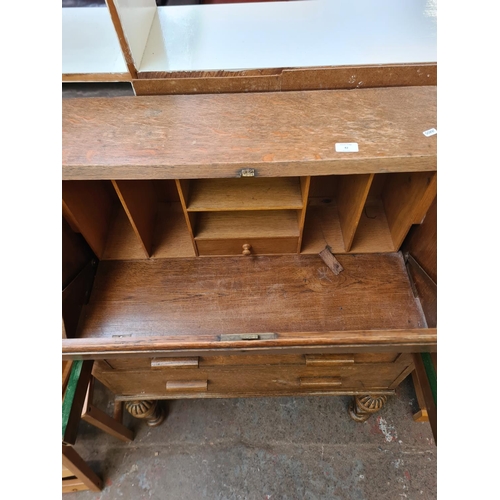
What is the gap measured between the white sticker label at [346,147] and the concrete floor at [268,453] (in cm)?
116

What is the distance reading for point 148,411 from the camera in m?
1.42

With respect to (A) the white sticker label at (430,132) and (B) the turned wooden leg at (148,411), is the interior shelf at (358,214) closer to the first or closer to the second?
(A) the white sticker label at (430,132)

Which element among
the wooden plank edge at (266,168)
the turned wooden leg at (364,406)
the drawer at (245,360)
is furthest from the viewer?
the turned wooden leg at (364,406)

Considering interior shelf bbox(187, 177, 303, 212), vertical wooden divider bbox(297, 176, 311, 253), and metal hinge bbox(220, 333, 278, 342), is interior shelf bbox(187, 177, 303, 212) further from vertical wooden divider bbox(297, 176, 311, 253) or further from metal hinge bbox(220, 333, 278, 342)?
metal hinge bbox(220, 333, 278, 342)

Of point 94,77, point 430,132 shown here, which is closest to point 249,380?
point 430,132

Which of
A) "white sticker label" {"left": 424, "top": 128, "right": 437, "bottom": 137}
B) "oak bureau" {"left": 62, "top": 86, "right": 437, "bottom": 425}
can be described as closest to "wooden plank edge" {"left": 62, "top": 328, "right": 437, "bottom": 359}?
"oak bureau" {"left": 62, "top": 86, "right": 437, "bottom": 425}

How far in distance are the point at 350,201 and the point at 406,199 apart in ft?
0.53

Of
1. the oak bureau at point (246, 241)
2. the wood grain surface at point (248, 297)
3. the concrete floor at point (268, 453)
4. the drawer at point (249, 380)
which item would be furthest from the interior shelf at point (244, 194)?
the concrete floor at point (268, 453)

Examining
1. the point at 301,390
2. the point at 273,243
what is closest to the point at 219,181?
the point at 273,243

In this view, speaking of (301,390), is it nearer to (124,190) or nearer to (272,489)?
→ (272,489)

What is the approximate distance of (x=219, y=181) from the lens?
3.68 feet

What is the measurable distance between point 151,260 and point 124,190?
0.98 feet

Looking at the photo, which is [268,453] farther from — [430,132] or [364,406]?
[430,132]

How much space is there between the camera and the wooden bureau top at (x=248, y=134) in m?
0.84
